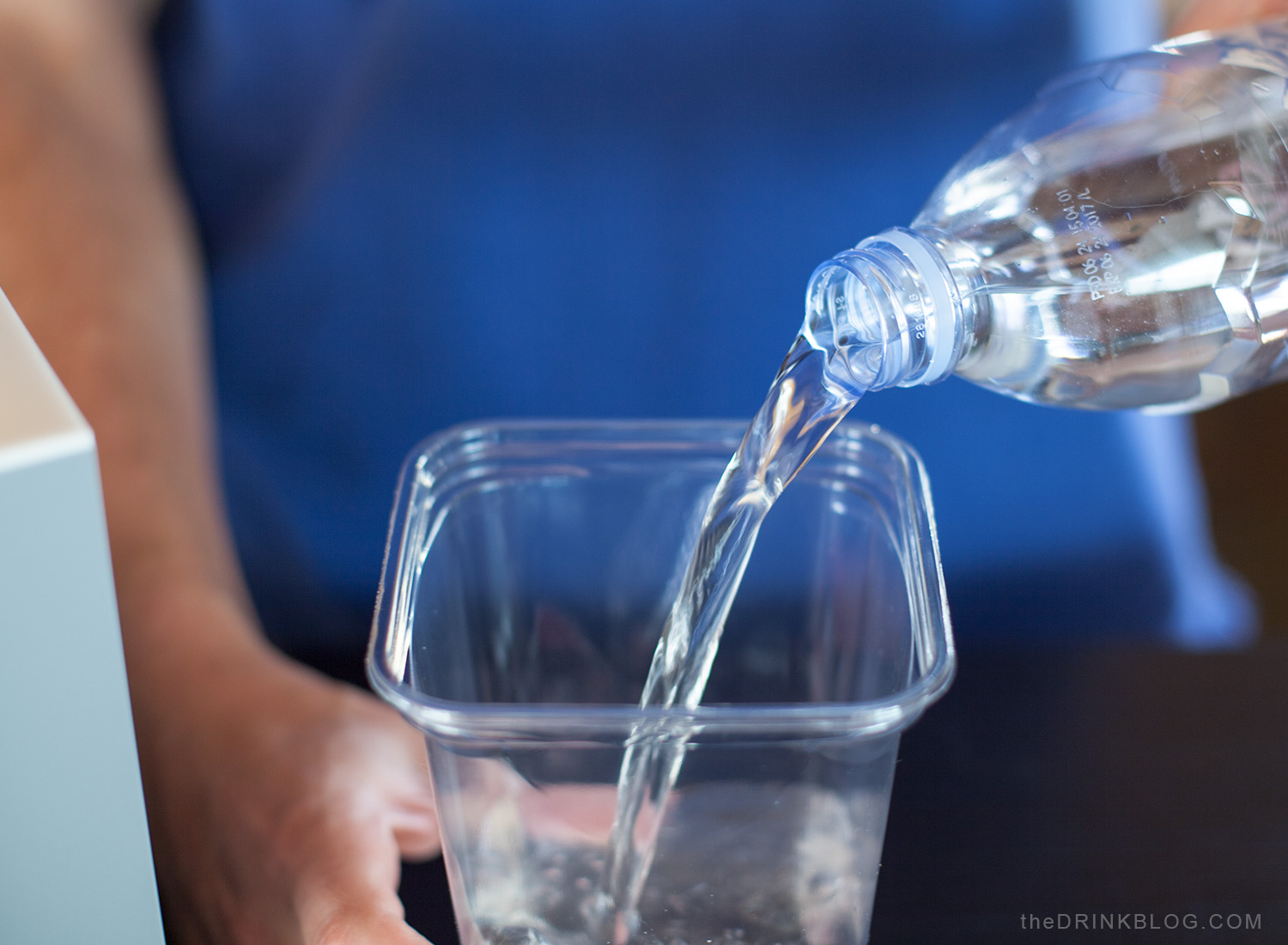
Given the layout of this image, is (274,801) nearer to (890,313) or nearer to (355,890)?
(355,890)

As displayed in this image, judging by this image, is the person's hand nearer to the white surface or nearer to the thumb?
the thumb

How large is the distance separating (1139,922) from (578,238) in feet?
1.54

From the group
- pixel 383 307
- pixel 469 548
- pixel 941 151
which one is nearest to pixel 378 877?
pixel 469 548

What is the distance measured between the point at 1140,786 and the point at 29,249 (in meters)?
0.65

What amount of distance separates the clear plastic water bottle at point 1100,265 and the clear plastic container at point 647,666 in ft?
0.21

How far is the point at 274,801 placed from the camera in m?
0.47

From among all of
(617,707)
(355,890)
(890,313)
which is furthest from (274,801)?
(890,313)

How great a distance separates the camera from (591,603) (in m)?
0.52

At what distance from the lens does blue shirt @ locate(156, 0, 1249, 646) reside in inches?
27.7

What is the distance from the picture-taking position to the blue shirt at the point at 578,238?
70 centimetres

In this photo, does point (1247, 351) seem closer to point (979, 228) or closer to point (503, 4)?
point (979, 228)

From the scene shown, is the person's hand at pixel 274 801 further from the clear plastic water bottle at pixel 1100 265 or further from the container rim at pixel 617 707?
the clear plastic water bottle at pixel 1100 265

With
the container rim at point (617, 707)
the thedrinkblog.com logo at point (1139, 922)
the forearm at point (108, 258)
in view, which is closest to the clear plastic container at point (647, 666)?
the container rim at point (617, 707)

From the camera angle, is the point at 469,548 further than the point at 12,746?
Yes
